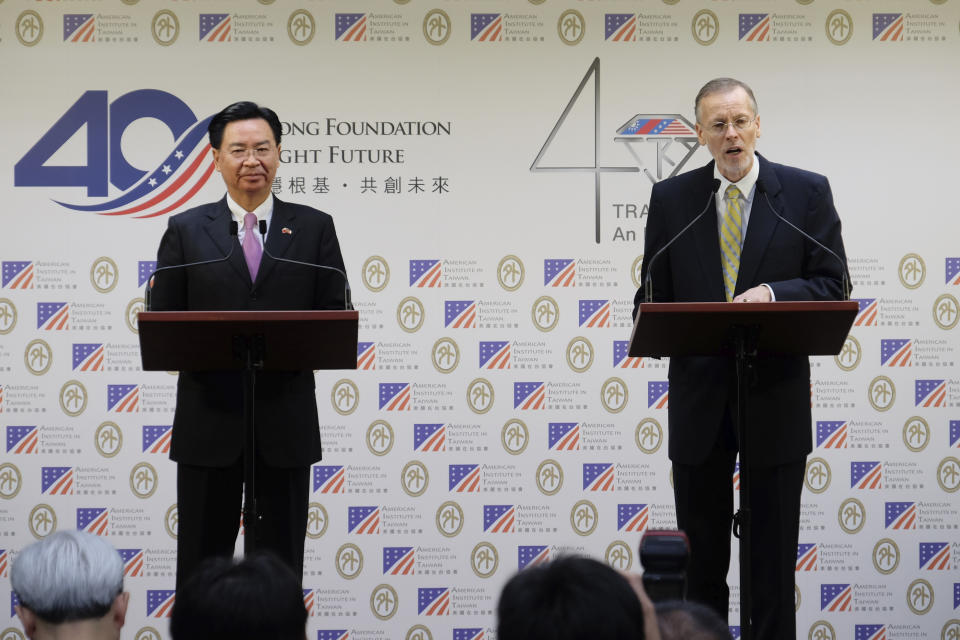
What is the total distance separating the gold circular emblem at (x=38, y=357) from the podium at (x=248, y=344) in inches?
86.4

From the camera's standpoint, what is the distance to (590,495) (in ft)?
17.2

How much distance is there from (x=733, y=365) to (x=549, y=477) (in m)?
2.04

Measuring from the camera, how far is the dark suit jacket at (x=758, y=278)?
3.30 metres

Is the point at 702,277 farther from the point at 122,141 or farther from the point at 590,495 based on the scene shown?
the point at 122,141

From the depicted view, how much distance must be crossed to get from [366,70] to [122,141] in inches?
44.4

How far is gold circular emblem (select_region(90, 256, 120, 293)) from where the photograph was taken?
17.2ft

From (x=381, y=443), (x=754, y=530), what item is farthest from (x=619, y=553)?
(x=754, y=530)

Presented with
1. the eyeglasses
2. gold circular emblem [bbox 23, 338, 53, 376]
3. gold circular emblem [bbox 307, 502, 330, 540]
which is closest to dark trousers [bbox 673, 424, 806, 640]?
the eyeglasses

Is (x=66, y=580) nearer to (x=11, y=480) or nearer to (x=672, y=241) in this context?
(x=672, y=241)

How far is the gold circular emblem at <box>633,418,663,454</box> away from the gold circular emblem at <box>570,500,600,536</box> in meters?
0.34

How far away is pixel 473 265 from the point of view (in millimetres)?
5258

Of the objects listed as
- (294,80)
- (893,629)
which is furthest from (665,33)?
(893,629)

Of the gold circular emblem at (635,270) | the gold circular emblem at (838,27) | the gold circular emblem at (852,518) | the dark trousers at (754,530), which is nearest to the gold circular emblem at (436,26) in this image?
the gold circular emblem at (635,270)

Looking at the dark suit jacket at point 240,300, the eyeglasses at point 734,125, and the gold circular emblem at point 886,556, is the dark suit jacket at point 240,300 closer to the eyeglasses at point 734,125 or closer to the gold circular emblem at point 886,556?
the eyeglasses at point 734,125
